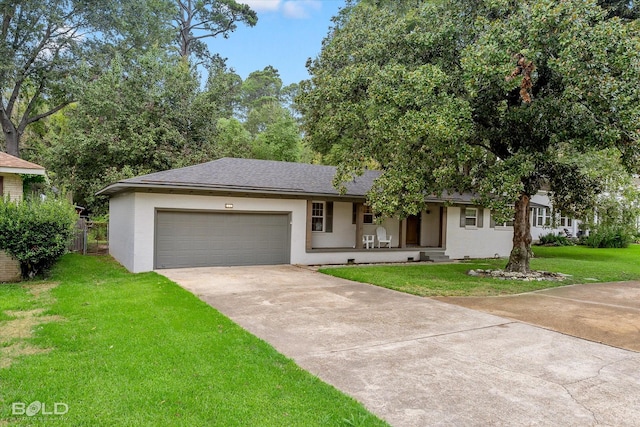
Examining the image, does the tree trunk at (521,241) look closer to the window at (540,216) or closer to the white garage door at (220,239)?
the white garage door at (220,239)

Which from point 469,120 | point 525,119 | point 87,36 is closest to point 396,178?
point 469,120

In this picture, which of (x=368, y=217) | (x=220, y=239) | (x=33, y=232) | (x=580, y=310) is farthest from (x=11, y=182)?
(x=580, y=310)

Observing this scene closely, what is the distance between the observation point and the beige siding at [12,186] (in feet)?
40.2

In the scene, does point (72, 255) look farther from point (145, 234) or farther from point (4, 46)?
point (4, 46)

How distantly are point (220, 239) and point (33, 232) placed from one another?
4.82 metres

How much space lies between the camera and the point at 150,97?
64.5ft

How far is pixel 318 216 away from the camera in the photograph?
51.4 feet

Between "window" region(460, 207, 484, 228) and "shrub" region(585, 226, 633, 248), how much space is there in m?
9.83

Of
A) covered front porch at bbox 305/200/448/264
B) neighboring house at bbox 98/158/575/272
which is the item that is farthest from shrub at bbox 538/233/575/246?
covered front porch at bbox 305/200/448/264

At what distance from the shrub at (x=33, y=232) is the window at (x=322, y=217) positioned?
8174mm

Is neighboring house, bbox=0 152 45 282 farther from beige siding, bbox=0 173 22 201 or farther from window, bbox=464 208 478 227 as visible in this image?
window, bbox=464 208 478 227

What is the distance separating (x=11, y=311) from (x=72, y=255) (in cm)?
897

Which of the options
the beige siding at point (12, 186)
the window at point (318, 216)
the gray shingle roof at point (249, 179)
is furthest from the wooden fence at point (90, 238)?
the window at point (318, 216)

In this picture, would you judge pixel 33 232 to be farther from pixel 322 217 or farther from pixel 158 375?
pixel 322 217
